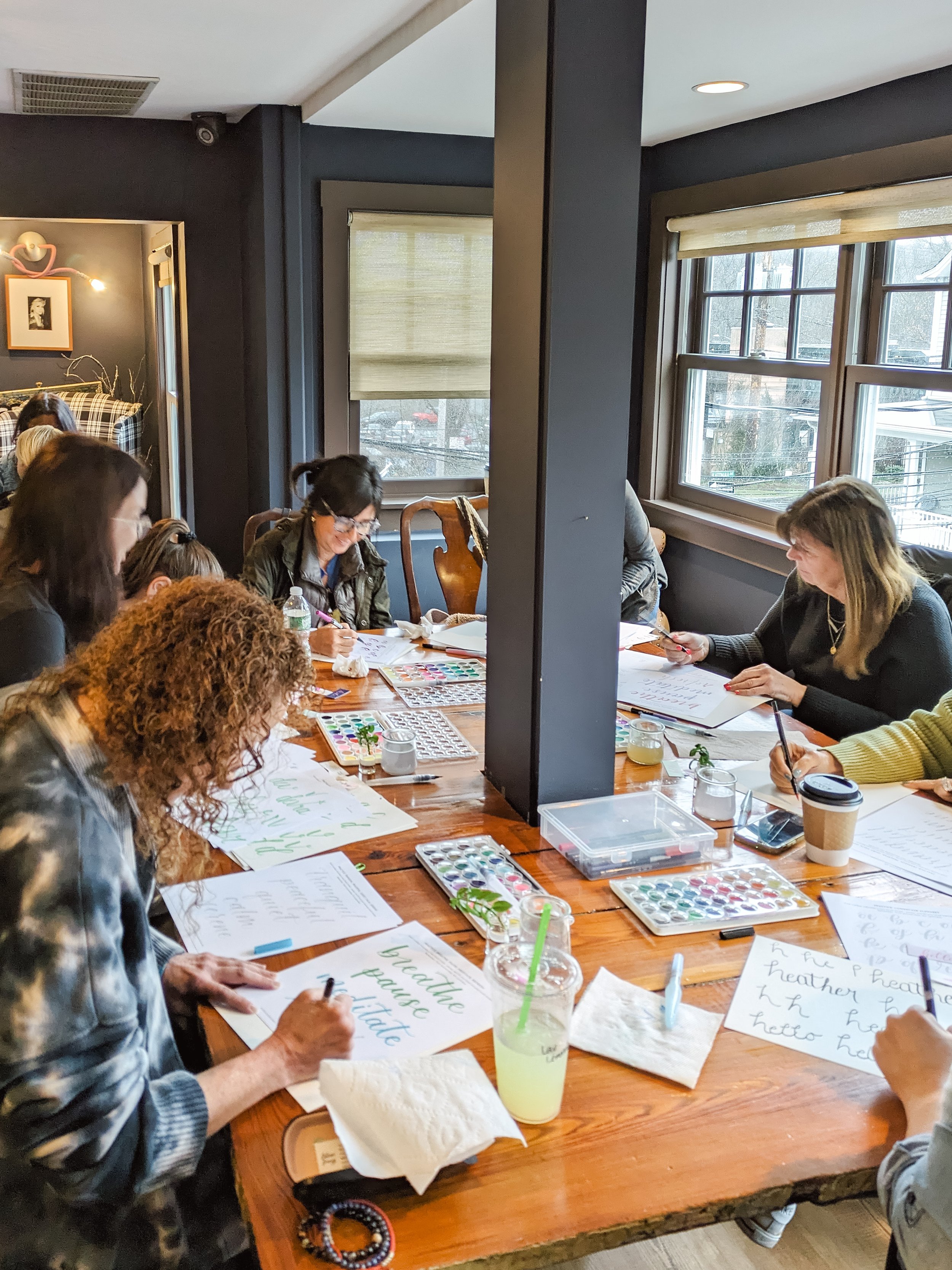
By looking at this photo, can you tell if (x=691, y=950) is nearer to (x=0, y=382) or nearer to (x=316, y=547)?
(x=316, y=547)

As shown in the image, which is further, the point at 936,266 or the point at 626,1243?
the point at 936,266

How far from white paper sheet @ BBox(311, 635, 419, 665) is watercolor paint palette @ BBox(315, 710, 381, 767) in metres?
0.39

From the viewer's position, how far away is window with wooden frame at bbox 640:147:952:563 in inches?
137

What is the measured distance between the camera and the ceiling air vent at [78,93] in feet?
12.4

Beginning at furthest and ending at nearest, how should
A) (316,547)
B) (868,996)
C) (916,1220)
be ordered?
(316,547) < (868,996) < (916,1220)

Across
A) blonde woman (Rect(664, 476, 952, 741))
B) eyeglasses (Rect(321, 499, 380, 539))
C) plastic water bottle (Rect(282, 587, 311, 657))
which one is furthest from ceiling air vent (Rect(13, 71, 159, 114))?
blonde woman (Rect(664, 476, 952, 741))

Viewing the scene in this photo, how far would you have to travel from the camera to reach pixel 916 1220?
0.98 m

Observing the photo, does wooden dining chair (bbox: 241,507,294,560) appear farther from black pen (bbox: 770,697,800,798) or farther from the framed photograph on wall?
the framed photograph on wall

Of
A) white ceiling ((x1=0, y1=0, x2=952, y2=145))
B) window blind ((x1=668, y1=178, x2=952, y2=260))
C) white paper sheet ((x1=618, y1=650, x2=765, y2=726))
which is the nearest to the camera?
white paper sheet ((x1=618, y1=650, x2=765, y2=726))

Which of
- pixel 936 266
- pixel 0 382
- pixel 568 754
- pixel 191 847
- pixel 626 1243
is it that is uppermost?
pixel 936 266

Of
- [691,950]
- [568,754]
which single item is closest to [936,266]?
[568,754]

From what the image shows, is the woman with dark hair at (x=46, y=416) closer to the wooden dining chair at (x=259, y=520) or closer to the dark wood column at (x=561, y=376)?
the wooden dining chair at (x=259, y=520)

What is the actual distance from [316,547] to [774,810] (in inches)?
71.0

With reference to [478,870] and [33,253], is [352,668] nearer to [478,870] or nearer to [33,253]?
[478,870]
